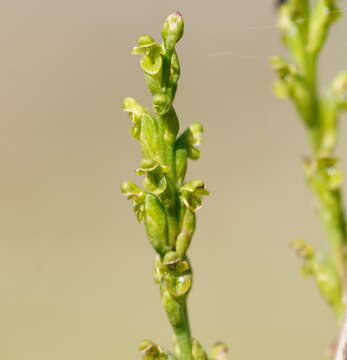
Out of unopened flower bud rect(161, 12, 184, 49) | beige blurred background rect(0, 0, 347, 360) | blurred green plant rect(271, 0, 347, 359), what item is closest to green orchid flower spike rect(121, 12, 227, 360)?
unopened flower bud rect(161, 12, 184, 49)

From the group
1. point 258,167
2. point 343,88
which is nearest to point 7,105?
point 258,167

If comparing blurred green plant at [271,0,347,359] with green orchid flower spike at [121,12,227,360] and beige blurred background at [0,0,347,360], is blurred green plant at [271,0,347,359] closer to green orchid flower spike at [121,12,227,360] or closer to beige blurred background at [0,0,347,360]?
green orchid flower spike at [121,12,227,360]

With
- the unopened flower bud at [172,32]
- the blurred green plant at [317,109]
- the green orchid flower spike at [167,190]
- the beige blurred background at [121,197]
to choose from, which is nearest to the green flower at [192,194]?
the green orchid flower spike at [167,190]

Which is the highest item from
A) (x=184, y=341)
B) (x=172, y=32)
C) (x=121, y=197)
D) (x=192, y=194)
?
(x=172, y=32)

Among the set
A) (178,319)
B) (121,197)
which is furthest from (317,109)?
(121,197)

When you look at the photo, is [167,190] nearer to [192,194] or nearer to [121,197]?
[192,194]

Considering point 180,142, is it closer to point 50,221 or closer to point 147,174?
point 147,174
